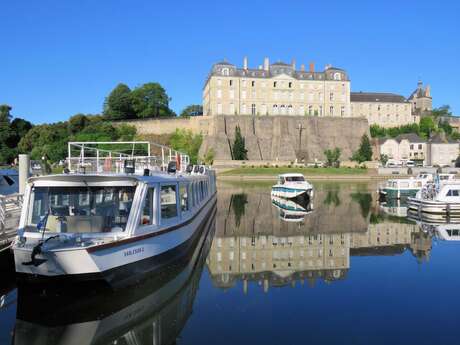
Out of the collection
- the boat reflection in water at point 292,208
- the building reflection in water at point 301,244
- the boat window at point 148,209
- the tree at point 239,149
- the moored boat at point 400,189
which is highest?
the tree at point 239,149

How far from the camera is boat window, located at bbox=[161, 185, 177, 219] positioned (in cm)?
1295

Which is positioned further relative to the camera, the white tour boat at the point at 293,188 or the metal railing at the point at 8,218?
the white tour boat at the point at 293,188

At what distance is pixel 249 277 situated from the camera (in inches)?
506

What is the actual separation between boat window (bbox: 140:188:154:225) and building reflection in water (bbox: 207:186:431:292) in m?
2.61

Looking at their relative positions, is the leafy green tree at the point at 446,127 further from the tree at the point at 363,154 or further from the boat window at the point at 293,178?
the boat window at the point at 293,178

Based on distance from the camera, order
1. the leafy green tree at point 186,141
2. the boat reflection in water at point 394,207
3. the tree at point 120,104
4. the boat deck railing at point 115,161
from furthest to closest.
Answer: the tree at point 120,104 → the leafy green tree at point 186,141 → the boat reflection in water at point 394,207 → the boat deck railing at point 115,161

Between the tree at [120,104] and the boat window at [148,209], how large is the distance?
107 meters

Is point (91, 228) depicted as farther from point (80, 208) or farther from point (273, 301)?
point (273, 301)

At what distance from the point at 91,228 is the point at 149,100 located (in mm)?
109586

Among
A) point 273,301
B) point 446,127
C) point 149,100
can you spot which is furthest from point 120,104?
point 273,301

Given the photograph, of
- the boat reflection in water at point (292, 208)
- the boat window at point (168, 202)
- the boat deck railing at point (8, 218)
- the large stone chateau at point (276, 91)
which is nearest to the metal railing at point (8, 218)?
the boat deck railing at point (8, 218)

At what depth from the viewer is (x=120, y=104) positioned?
114 m

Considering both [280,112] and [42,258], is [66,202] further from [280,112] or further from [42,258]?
[280,112]

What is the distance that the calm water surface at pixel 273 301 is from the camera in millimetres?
8609
